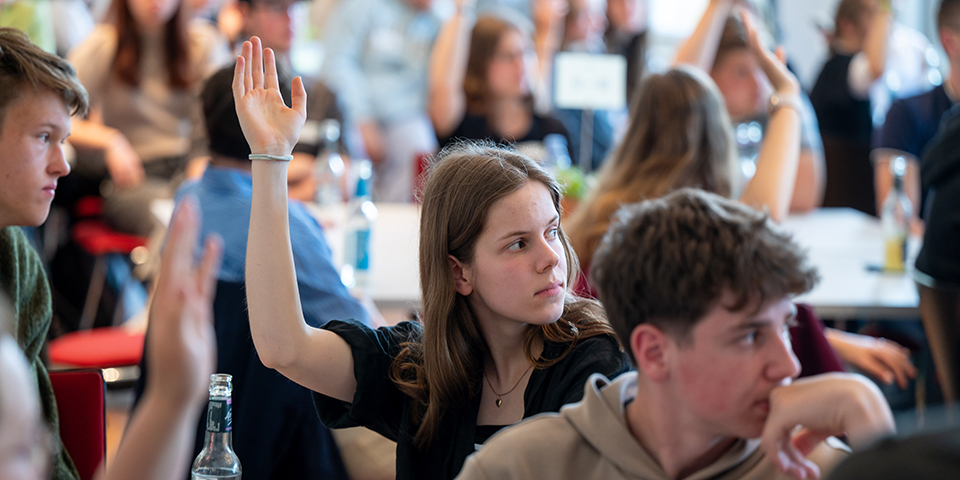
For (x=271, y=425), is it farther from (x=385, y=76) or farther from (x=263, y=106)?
(x=385, y=76)

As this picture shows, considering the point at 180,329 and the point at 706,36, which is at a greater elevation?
the point at 706,36

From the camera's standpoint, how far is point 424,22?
16.9 feet

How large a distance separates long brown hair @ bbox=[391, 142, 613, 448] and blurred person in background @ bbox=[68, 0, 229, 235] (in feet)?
9.50

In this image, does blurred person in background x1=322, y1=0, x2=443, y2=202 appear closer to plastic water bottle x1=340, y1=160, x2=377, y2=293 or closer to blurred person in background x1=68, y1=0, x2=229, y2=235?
blurred person in background x1=68, y1=0, x2=229, y2=235

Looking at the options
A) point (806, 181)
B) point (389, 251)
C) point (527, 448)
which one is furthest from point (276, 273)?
point (806, 181)

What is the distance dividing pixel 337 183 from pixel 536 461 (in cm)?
268

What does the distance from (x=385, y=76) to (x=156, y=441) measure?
4.35 metres

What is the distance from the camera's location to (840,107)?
→ 492 cm

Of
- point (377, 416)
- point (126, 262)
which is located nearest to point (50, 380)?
point (377, 416)

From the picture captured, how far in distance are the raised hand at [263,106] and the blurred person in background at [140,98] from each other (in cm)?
280

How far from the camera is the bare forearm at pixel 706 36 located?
329cm

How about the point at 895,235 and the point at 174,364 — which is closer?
the point at 174,364

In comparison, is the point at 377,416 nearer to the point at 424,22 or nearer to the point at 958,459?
the point at 958,459

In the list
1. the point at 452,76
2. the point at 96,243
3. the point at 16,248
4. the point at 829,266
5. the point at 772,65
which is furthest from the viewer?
the point at 452,76
